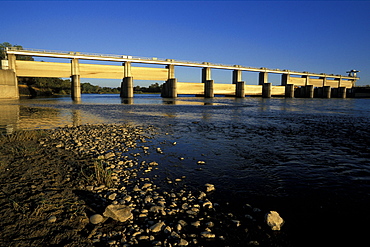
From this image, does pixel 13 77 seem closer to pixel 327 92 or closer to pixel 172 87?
pixel 172 87

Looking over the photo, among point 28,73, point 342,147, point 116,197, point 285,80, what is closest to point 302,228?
point 116,197

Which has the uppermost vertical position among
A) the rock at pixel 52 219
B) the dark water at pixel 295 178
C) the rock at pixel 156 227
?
the rock at pixel 52 219

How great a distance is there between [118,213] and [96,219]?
401mm

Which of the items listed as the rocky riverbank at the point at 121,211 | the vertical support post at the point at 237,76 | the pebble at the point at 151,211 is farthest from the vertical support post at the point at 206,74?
the rocky riverbank at the point at 121,211

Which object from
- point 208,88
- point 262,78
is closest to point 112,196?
point 208,88

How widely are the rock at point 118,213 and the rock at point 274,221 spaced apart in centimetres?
264

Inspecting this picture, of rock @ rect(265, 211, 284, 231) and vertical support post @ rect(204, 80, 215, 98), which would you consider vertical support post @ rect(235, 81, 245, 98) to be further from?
rock @ rect(265, 211, 284, 231)

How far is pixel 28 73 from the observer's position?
205ft

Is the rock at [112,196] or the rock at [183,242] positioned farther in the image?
the rock at [112,196]

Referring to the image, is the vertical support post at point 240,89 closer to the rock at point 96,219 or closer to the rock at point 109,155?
the rock at point 109,155

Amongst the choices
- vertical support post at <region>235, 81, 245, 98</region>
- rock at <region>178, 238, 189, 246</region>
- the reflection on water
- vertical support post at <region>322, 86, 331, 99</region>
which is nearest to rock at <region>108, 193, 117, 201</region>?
rock at <region>178, 238, 189, 246</region>

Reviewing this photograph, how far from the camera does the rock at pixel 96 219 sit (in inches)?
159

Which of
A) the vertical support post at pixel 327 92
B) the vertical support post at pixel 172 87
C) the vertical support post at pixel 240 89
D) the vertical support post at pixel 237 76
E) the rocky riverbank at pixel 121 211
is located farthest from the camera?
the vertical support post at pixel 327 92

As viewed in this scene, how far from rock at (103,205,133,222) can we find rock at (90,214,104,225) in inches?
3.8
